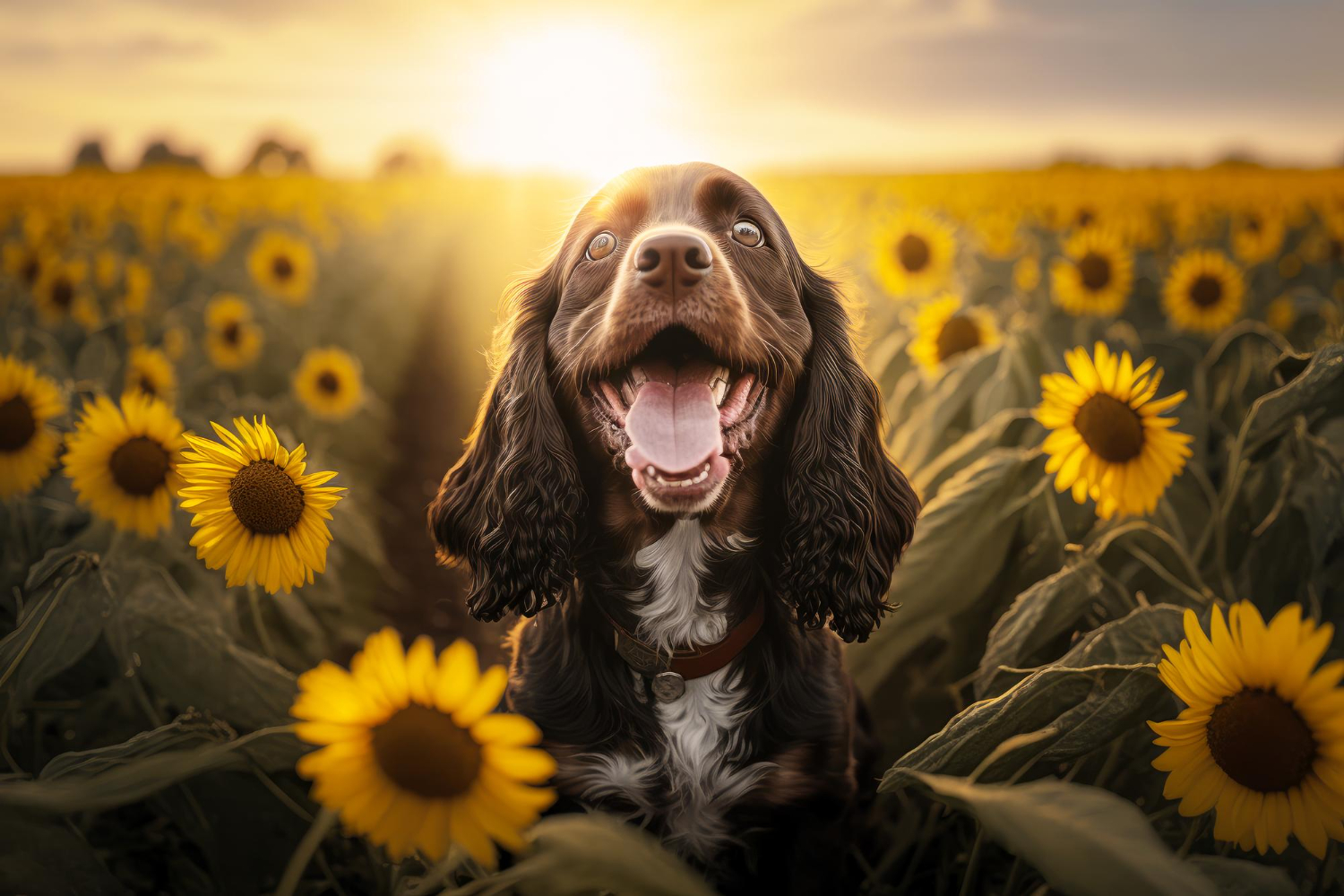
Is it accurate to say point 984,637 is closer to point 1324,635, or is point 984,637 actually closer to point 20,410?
point 1324,635

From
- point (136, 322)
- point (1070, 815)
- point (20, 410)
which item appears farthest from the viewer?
point (136, 322)

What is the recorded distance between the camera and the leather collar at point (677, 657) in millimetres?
2008

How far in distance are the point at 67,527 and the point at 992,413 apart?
3582 mm

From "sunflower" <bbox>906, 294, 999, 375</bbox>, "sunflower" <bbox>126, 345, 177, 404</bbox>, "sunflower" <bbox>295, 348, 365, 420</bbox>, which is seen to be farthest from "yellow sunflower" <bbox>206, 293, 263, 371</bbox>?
"sunflower" <bbox>906, 294, 999, 375</bbox>

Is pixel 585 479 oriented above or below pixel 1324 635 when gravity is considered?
below

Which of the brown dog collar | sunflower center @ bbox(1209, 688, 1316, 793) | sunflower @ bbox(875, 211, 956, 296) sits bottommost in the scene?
the brown dog collar

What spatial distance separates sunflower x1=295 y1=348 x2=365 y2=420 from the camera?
5.11 m

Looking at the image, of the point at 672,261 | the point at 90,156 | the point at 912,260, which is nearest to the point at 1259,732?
the point at 672,261

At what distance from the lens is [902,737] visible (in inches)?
114

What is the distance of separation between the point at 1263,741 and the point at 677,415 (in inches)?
49.3

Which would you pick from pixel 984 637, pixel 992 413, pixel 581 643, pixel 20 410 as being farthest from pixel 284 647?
pixel 992 413

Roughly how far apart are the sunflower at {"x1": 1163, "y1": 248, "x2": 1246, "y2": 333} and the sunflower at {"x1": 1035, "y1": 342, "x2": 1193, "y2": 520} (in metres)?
3.41

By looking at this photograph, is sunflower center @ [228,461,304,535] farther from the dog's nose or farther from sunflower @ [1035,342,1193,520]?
sunflower @ [1035,342,1193,520]

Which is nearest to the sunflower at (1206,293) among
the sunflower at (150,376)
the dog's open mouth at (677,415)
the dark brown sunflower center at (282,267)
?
the dog's open mouth at (677,415)
